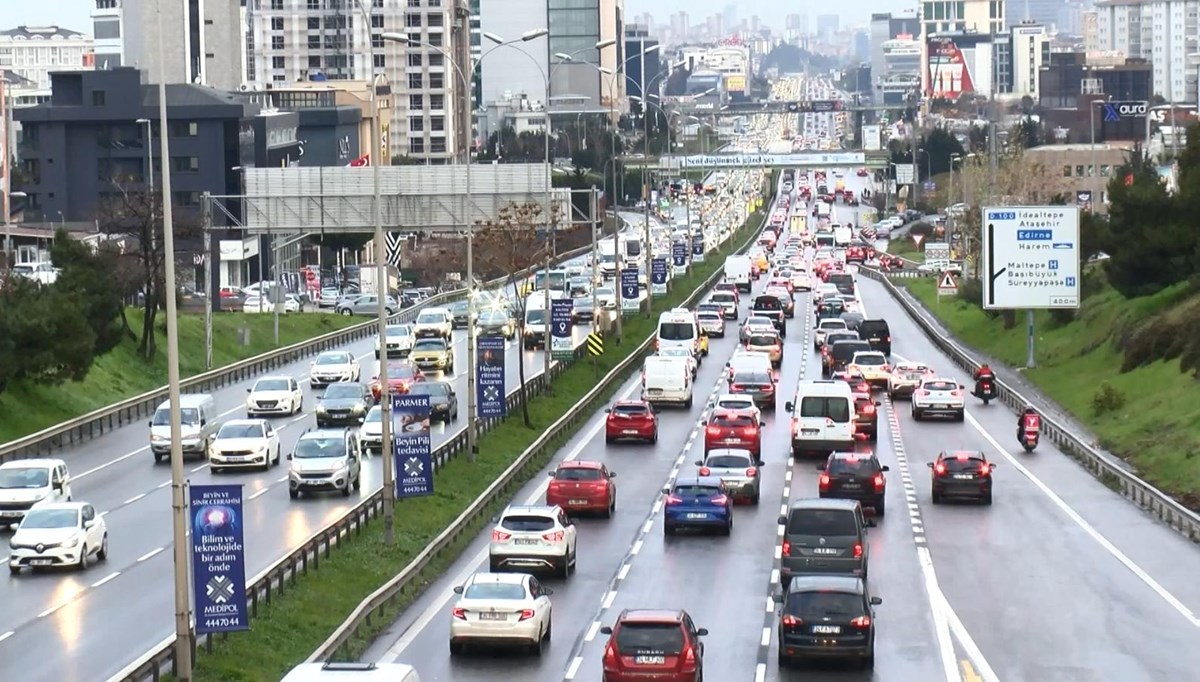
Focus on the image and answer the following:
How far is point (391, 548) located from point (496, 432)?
65.1ft

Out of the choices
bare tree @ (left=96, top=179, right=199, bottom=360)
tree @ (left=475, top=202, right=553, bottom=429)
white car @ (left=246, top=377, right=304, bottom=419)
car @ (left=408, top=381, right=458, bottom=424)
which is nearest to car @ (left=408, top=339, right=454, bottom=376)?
tree @ (left=475, top=202, right=553, bottom=429)

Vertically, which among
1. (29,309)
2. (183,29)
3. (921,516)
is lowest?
(921,516)

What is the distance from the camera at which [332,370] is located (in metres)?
73.8

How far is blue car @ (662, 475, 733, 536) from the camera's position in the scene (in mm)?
42344

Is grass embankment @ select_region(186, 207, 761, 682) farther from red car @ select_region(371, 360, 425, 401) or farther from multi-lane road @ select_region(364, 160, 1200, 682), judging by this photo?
red car @ select_region(371, 360, 425, 401)

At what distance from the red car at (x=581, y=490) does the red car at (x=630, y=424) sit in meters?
13.2

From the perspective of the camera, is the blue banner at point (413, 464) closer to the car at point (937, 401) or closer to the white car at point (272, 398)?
the white car at point (272, 398)

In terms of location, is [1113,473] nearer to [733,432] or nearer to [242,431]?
[733,432]

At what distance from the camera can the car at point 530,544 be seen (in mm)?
36781

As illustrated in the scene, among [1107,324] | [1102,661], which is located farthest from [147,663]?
[1107,324]

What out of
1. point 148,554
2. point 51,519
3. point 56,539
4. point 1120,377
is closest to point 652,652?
→ point 56,539

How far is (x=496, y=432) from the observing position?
193 feet

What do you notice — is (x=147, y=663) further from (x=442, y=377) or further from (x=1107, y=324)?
(x=1107, y=324)

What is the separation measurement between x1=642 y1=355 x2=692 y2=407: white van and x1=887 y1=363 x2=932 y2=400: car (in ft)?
25.6
